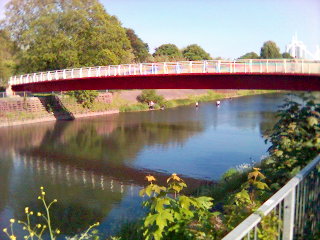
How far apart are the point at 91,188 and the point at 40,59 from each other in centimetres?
2693

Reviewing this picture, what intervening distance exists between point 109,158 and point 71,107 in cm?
1887

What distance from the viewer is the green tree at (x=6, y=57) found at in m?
38.6

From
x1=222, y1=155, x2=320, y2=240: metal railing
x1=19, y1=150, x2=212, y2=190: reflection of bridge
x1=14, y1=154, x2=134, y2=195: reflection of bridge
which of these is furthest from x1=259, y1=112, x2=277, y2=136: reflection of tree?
x1=222, y1=155, x2=320, y2=240: metal railing

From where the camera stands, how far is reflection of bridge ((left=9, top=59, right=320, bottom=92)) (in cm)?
1756

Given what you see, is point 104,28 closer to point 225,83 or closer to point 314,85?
point 225,83

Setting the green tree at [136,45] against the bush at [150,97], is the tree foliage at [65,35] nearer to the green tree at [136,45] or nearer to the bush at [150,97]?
the bush at [150,97]

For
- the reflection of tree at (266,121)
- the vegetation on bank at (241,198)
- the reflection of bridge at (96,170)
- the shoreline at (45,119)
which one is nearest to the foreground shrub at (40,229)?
the vegetation on bank at (241,198)

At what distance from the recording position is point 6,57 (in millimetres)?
49062

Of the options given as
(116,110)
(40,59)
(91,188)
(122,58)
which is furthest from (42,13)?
(91,188)

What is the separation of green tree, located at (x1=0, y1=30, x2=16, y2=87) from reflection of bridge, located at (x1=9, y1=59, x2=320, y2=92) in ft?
43.0

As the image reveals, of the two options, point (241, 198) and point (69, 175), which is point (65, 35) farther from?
point (241, 198)

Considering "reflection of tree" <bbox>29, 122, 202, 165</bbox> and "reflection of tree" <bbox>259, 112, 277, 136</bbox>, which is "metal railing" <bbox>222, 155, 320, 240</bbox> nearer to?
"reflection of tree" <bbox>29, 122, 202, 165</bbox>

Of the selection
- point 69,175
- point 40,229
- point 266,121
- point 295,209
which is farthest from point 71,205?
point 266,121

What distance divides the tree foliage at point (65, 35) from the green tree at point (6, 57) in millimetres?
1959
